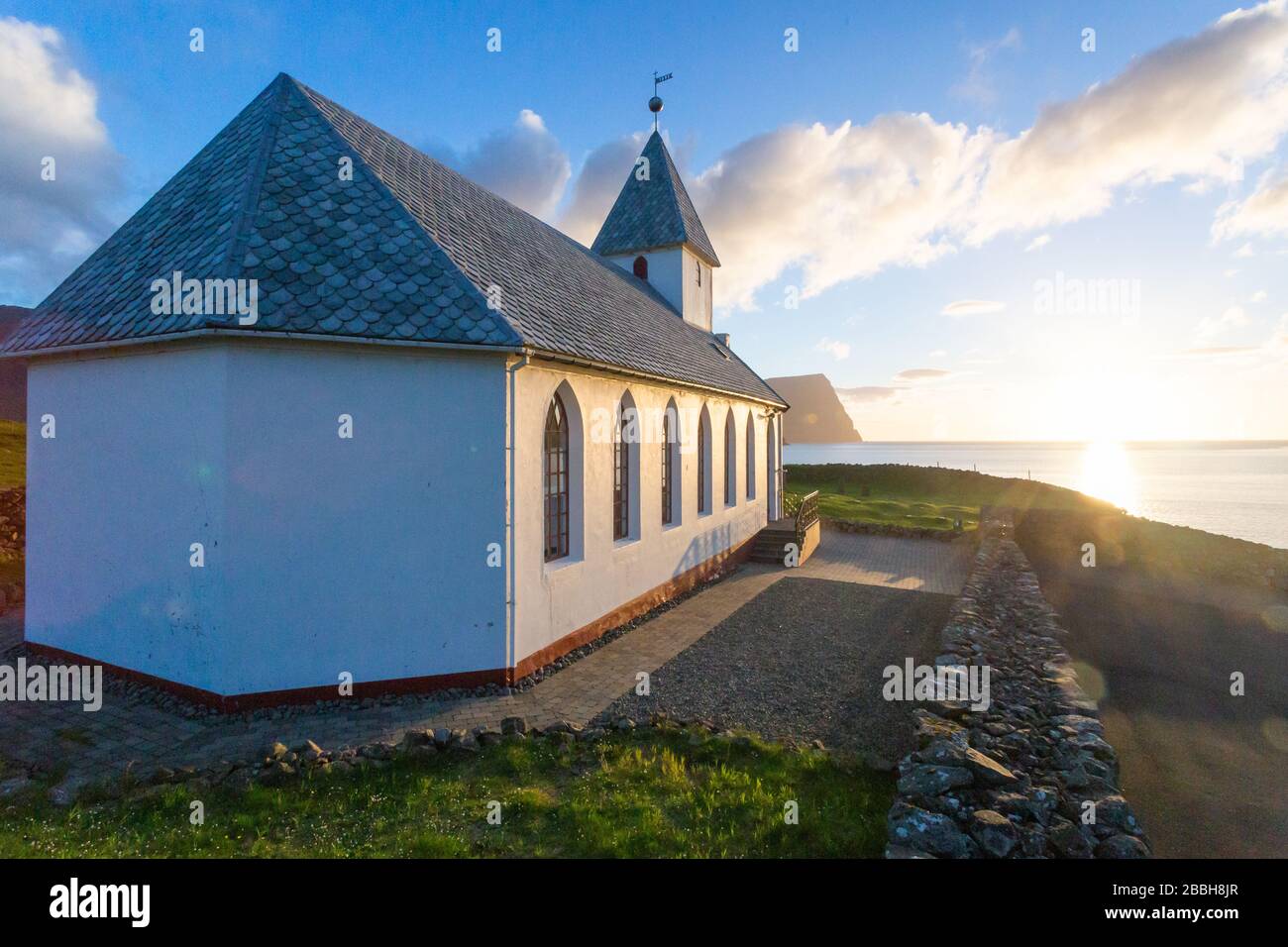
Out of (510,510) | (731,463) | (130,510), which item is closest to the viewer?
(130,510)

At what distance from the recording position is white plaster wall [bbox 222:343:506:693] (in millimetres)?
7293

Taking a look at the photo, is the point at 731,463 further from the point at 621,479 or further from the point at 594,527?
the point at 594,527

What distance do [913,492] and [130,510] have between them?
4505 cm

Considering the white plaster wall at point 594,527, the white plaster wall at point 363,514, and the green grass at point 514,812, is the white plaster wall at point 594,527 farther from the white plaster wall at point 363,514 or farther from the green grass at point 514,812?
the green grass at point 514,812

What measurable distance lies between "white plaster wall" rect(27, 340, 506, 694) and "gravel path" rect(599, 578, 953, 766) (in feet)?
10.2

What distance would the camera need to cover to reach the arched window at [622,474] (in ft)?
38.4

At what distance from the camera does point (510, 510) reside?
834 centimetres

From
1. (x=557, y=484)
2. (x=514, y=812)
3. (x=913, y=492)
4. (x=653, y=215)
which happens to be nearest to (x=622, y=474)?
(x=557, y=484)

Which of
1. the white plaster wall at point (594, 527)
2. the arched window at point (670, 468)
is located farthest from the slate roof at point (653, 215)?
the arched window at point (670, 468)

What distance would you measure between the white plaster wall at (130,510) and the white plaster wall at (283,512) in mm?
30

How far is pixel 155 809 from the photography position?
5.29 meters

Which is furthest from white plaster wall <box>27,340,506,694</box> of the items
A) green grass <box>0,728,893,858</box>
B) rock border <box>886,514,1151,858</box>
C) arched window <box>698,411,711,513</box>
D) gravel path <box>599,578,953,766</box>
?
arched window <box>698,411,711,513</box>

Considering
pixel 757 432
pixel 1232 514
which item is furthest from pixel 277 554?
pixel 1232 514
